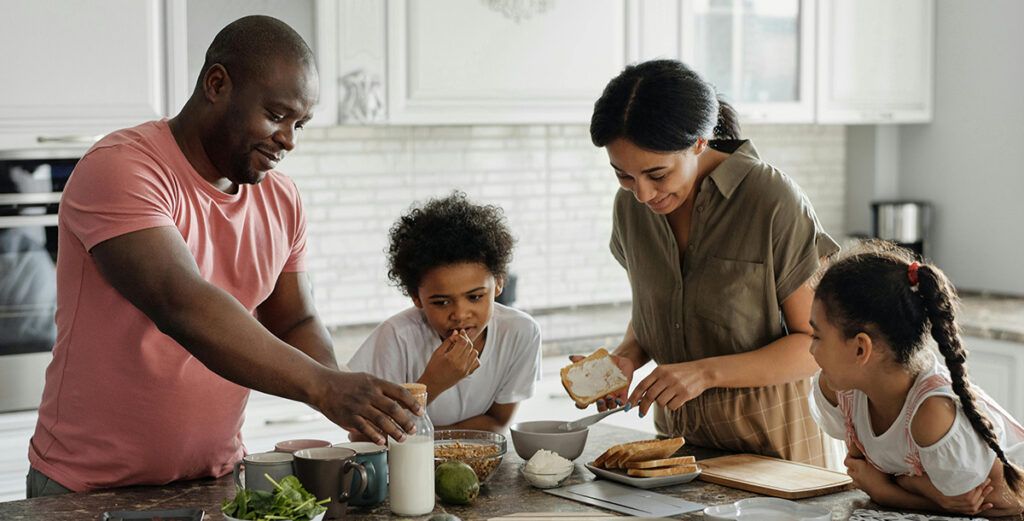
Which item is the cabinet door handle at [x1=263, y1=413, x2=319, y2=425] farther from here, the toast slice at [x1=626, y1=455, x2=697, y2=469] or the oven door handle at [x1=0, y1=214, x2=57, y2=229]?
the toast slice at [x1=626, y1=455, x2=697, y2=469]

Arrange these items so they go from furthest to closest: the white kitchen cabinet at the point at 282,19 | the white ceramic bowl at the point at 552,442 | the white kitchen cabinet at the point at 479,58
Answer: the white kitchen cabinet at the point at 479,58 → the white kitchen cabinet at the point at 282,19 → the white ceramic bowl at the point at 552,442

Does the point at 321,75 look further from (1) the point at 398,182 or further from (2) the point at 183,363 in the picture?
(2) the point at 183,363

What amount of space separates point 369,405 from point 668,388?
68 cm

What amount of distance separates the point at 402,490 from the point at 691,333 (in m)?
0.83

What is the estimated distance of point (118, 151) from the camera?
76.4 inches

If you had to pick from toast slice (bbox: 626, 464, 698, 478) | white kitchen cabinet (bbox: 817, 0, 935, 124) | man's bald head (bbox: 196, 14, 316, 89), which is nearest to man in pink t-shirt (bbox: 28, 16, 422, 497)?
man's bald head (bbox: 196, 14, 316, 89)

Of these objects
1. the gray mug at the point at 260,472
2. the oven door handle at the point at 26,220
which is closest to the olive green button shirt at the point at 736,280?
the gray mug at the point at 260,472

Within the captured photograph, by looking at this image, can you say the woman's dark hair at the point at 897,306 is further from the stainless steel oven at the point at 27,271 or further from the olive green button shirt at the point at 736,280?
the stainless steel oven at the point at 27,271

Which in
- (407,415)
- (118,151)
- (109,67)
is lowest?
(407,415)

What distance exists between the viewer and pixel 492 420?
2508 mm

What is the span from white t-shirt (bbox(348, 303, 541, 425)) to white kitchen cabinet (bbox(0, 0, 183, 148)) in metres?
1.29

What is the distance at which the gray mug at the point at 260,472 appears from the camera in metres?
1.86

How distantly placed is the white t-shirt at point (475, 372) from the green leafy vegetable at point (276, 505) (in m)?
0.75

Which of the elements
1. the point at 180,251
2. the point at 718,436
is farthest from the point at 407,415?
the point at 718,436
